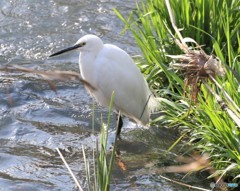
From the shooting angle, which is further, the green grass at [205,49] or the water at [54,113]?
the water at [54,113]

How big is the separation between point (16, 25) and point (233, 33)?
3.20m

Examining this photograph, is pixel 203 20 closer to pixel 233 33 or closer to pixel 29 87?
pixel 233 33

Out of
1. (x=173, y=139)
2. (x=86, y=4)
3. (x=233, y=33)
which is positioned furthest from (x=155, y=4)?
(x=86, y=4)

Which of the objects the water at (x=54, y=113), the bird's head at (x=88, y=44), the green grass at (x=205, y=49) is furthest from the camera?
the bird's head at (x=88, y=44)

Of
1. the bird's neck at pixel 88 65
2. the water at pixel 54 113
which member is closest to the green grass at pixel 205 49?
the water at pixel 54 113

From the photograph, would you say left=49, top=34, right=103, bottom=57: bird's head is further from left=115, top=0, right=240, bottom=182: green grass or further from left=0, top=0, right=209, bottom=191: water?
left=0, top=0, right=209, bottom=191: water

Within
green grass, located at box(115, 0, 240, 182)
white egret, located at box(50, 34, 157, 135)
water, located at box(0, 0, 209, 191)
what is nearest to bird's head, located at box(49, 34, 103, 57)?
white egret, located at box(50, 34, 157, 135)

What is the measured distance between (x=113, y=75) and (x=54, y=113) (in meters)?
0.62

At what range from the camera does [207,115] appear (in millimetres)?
3535

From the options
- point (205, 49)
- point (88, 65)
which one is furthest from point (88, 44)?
point (205, 49)

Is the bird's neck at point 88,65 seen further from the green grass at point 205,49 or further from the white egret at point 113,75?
the green grass at point 205,49

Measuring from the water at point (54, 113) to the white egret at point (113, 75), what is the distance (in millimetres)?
191

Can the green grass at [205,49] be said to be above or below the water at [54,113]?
above

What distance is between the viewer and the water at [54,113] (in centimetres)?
376
